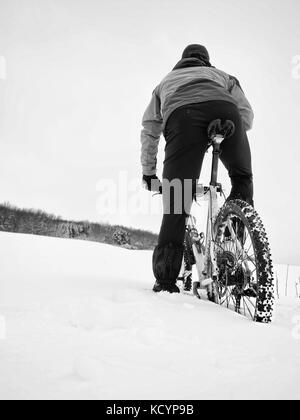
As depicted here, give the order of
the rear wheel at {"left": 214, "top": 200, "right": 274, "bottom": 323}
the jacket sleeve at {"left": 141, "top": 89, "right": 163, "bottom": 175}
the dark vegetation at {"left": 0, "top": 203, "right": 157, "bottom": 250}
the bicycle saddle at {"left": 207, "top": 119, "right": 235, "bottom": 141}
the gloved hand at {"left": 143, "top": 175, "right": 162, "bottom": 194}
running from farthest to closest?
the dark vegetation at {"left": 0, "top": 203, "right": 157, "bottom": 250}
the gloved hand at {"left": 143, "top": 175, "right": 162, "bottom": 194}
the jacket sleeve at {"left": 141, "top": 89, "right": 163, "bottom": 175}
the bicycle saddle at {"left": 207, "top": 119, "right": 235, "bottom": 141}
the rear wheel at {"left": 214, "top": 200, "right": 274, "bottom": 323}

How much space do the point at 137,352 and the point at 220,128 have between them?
1528 mm

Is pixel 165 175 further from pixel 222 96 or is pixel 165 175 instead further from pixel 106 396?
pixel 106 396

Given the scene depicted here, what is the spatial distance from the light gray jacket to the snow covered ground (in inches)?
56.4

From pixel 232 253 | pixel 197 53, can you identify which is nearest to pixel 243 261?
pixel 232 253

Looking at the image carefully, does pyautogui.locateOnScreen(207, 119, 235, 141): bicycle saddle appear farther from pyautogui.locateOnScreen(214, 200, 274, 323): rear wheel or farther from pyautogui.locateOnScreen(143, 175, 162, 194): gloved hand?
pyautogui.locateOnScreen(143, 175, 162, 194): gloved hand

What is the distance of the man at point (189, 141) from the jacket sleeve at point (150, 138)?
30 cm

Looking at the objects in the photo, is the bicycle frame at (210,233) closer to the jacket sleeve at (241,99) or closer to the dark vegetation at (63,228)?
the jacket sleeve at (241,99)

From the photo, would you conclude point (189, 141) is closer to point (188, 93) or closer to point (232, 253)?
point (188, 93)

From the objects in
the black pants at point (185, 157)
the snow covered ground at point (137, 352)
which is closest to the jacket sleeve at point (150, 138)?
the black pants at point (185, 157)

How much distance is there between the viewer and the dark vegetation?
37.0 ft

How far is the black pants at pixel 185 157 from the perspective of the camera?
78.0 inches

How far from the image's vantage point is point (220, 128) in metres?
1.92

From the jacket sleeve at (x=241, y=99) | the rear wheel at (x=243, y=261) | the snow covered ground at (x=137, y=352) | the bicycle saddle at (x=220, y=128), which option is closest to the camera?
the snow covered ground at (x=137, y=352)

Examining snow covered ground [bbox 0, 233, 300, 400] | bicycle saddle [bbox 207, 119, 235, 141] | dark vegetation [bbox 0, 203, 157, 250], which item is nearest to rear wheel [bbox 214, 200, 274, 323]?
snow covered ground [bbox 0, 233, 300, 400]
